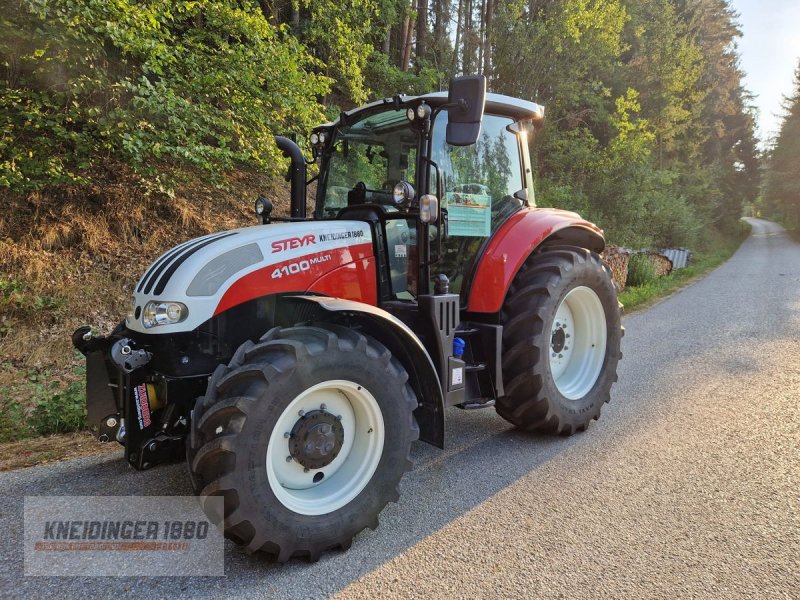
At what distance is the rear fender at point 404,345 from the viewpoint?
2.57 m

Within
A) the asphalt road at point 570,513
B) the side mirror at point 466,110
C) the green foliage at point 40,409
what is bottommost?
the green foliage at point 40,409

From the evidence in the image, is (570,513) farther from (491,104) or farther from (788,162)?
(788,162)

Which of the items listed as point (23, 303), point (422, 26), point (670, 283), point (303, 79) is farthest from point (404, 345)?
point (422, 26)

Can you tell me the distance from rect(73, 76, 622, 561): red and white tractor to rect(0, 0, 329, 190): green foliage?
2.73 m

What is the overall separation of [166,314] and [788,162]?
43.0m

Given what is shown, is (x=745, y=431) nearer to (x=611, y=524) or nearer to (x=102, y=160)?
(x=611, y=524)

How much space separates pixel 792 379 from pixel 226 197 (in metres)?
7.52

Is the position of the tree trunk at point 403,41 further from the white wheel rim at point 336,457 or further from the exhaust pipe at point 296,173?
the white wheel rim at point 336,457

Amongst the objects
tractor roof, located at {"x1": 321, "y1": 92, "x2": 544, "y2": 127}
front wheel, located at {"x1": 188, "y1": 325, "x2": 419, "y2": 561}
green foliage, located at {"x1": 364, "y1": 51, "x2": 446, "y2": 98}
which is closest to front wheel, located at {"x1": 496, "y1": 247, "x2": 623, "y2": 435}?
tractor roof, located at {"x1": 321, "y1": 92, "x2": 544, "y2": 127}

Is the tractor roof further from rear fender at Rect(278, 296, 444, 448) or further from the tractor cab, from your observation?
rear fender at Rect(278, 296, 444, 448)

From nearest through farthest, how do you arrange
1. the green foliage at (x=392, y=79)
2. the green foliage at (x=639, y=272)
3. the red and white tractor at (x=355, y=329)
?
the red and white tractor at (x=355, y=329) < the green foliage at (x=392, y=79) < the green foliage at (x=639, y=272)

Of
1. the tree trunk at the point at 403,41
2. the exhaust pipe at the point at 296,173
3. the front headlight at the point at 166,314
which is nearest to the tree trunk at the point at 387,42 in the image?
the tree trunk at the point at 403,41

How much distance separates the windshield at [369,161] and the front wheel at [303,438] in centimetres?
127

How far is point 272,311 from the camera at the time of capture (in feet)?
9.04
